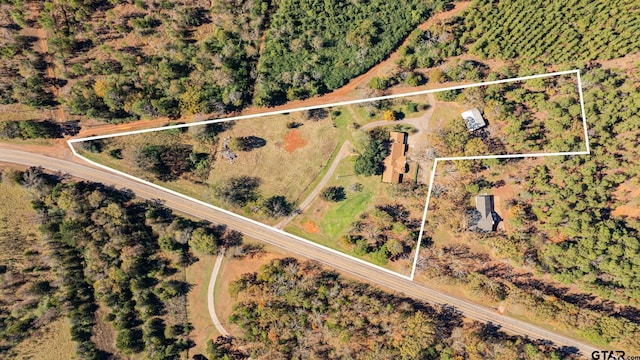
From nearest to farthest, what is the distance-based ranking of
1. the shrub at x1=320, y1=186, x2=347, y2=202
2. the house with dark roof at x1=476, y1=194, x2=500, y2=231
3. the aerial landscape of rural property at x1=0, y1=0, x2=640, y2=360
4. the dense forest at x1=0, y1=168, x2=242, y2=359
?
the dense forest at x1=0, y1=168, x2=242, y2=359 < the aerial landscape of rural property at x1=0, y1=0, x2=640, y2=360 < the house with dark roof at x1=476, y1=194, x2=500, y2=231 < the shrub at x1=320, y1=186, x2=347, y2=202

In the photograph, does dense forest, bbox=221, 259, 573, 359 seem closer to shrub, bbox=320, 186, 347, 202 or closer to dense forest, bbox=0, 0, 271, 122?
shrub, bbox=320, 186, 347, 202

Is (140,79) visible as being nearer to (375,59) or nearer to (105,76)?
(105,76)

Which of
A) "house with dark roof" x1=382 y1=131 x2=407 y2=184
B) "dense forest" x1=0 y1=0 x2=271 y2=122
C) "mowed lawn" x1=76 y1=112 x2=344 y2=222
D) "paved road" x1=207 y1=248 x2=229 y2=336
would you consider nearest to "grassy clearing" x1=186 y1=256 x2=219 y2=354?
"paved road" x1=207 y1=248 x2=229 y2=336

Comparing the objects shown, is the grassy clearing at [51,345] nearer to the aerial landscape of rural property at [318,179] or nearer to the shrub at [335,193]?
the aerial landscape of rural property at [318,179]

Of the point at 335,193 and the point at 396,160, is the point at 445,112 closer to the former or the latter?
the point at 396,160

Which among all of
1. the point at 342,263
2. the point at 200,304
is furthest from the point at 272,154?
the point at 200,304

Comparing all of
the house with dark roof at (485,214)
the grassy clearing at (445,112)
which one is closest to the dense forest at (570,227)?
the house with dark roof at (485,214)
